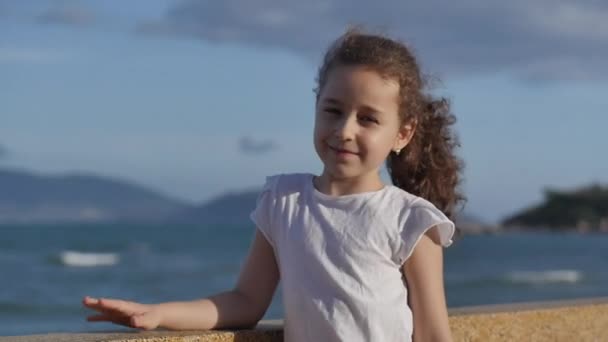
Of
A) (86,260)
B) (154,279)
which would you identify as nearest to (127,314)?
(154,279)

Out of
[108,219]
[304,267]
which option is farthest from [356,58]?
[108,219]

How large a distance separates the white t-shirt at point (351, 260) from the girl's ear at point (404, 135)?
5.4 inches

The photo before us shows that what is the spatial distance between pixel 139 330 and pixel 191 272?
90.6ft

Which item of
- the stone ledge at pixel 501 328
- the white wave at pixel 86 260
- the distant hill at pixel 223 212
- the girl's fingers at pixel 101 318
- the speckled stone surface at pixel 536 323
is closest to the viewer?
the girl's fingers at pixel 101 318

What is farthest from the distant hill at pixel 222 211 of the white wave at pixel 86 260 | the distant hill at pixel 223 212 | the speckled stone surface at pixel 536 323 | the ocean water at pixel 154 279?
the speckled stone surface at pixel 536 323

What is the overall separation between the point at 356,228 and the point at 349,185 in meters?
0.12

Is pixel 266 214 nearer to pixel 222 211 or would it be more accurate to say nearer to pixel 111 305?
pixel 111 305

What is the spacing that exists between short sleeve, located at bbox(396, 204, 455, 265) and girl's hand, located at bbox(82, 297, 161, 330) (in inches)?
24.4

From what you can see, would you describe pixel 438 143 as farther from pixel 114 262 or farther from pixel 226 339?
pixel 114 262

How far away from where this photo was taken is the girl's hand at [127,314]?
106 inches

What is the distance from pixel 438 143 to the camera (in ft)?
A: 9.95

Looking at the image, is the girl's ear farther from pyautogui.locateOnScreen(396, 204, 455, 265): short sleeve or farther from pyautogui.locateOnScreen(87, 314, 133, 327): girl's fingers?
pyautogui.locateOnScreen(87, 314, 133, 327): girl's fingers

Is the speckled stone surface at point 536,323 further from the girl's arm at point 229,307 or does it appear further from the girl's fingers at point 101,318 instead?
the girl's fingers at point 101,318

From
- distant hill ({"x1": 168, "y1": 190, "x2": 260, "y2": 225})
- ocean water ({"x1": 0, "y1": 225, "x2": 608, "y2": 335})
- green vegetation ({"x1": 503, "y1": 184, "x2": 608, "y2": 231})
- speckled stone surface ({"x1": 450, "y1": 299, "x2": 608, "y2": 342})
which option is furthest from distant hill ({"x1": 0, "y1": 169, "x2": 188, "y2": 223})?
speckled stone surface ({"x1": 450, "y1": 299, "x2": 608, "y2": 342})
